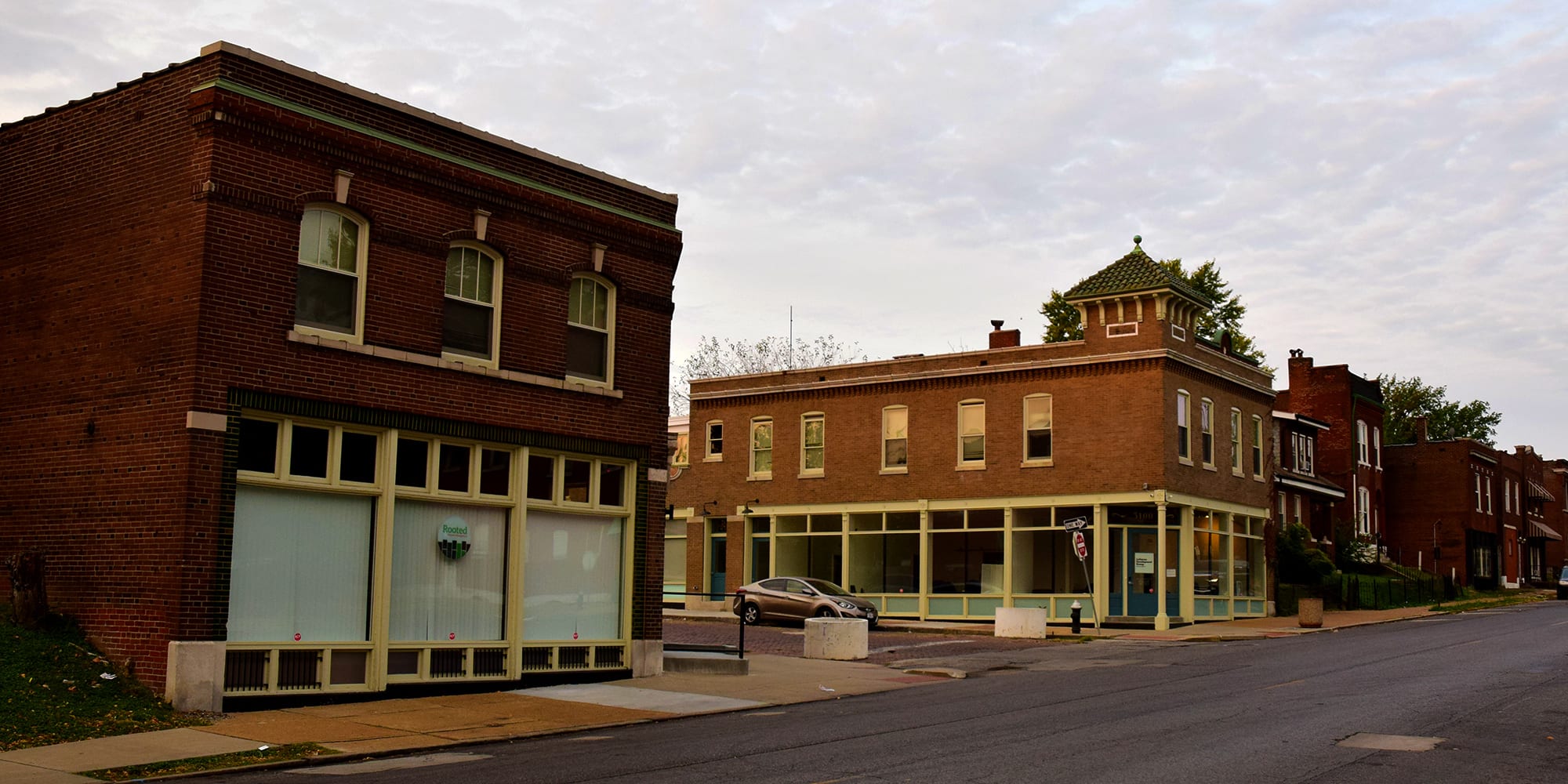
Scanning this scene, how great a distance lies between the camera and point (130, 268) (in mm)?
17438

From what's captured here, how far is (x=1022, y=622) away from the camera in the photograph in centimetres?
3366

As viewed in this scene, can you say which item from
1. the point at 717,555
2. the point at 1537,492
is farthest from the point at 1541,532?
the point at 717,555

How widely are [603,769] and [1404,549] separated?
63.3m

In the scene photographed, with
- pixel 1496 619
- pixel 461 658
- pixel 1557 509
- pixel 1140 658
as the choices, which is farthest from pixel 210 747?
pixel 1557 509

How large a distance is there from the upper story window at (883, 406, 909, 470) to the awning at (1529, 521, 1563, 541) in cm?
5516

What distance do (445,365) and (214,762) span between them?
23.9 ft

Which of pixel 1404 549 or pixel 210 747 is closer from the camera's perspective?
pixel 210 747

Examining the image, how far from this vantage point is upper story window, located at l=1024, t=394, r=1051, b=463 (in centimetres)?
3962

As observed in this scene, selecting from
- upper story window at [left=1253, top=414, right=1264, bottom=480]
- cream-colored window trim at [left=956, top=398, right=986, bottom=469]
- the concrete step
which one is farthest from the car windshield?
upper story window at [left=1253, top=414, right=1264, bottom=480]

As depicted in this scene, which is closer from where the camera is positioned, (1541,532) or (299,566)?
(299,566)

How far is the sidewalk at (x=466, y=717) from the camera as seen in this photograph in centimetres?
1323

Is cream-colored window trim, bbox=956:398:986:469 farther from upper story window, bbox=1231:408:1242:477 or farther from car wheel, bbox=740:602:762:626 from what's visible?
upper story window, bbox=1231:408:1242:477

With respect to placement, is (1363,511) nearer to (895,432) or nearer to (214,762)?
(895,432)

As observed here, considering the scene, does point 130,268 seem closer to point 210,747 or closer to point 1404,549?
point 210,747
